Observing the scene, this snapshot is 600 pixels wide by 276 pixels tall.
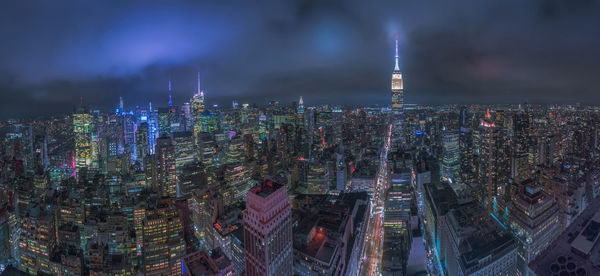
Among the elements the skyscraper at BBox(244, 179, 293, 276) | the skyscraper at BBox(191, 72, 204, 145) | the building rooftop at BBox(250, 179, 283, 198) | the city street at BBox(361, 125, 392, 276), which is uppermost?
the skyscraper at BBox(191, 72, 204, 145)

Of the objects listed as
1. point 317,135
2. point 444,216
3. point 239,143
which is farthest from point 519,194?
point 317,135

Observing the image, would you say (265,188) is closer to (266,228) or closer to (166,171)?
(266,228)

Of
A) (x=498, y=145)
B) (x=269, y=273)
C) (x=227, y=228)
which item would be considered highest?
(x=498, y=145)

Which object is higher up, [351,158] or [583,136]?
[583,136]

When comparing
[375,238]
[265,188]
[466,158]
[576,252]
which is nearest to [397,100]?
[466,158]

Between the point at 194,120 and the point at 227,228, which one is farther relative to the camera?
the point at 194,120

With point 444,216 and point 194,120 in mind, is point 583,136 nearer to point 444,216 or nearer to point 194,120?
point 444,216

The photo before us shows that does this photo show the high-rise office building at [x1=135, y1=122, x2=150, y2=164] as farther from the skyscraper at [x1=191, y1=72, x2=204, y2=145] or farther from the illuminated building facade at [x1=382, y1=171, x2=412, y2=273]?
the illuminated building facade at [x1=382, y1=171, x2=412, y2=273]

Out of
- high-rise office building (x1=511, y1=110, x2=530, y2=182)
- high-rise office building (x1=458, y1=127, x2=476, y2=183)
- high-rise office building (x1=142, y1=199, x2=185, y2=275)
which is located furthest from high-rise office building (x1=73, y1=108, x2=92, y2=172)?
high-rise office building (x1=511, y1=110, x2=530, y2=182)

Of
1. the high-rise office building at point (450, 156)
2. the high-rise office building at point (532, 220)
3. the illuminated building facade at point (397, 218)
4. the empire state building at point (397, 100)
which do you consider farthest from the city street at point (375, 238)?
the empire state building at point (397, 100)
